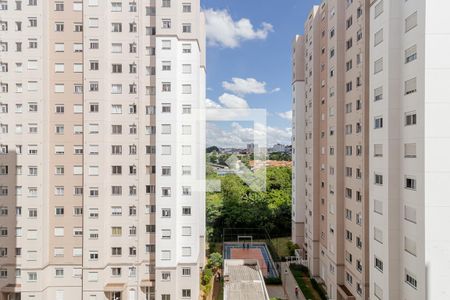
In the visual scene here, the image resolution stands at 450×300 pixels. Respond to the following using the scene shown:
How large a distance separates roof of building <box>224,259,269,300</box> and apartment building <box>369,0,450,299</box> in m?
4.52

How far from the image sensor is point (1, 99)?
38.0ft

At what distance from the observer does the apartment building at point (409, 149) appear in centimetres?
679

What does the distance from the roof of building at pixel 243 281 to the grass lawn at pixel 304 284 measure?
2760 millimetres

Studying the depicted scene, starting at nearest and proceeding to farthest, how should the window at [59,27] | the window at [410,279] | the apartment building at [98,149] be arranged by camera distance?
1. the window at [410,279]
2. the apartment building at [98,149]
3. the window at [59,27]

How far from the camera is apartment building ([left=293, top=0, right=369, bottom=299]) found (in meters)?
11.0

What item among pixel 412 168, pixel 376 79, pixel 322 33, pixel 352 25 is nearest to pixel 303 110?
pixel 322 33

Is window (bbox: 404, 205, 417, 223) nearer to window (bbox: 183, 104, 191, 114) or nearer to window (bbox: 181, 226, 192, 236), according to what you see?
window (bbox: 181, 226, 192, 236)

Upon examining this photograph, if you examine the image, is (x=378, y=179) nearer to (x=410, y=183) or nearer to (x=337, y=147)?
(x=410, y=183)

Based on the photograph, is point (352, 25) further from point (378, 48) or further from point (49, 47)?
point (49, 47)

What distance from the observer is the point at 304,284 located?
14188 mm

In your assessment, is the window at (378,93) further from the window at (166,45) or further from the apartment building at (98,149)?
the window at (166,45)

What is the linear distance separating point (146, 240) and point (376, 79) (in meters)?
11.0

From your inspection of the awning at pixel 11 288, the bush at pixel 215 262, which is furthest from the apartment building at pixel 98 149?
the bush at pixel 215 262

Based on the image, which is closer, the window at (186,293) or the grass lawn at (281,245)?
the window at (186,293)
